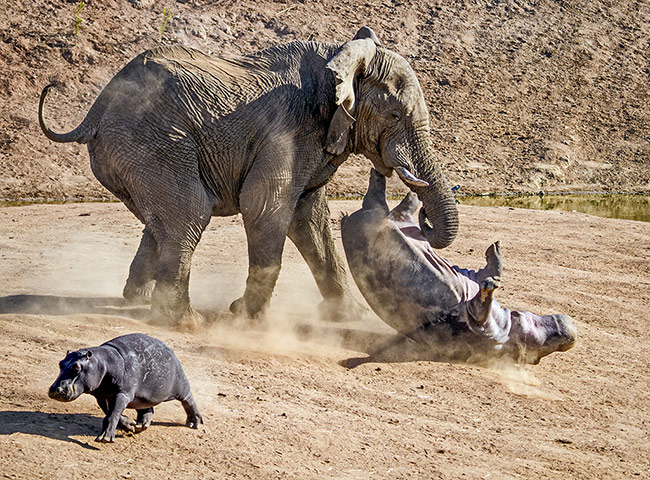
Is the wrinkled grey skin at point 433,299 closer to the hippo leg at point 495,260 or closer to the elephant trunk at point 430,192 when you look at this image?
the hippo leg at point 495,260

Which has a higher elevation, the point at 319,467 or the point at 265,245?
the point at 265,245

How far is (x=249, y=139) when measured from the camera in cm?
854

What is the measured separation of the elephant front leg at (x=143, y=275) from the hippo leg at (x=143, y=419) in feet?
11.2

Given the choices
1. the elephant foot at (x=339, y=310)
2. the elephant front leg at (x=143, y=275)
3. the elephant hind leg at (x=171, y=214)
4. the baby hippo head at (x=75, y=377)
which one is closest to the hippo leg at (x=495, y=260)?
the elephant foot at (x=339, y=310)

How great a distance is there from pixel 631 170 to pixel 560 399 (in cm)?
1296

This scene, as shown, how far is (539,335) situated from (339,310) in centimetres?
198

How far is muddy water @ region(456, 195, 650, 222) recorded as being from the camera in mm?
16391

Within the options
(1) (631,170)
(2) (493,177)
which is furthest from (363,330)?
(1) (631,170)

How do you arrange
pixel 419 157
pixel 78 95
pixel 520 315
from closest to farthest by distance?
pixel 520 315 < pixel 419 157 < pixel 78 95

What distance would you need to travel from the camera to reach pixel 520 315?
8.05m

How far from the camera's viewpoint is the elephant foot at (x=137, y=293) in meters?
9.10

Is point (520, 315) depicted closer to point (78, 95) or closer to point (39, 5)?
point (78, 95)

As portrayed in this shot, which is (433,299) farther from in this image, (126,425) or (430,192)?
(126,425)

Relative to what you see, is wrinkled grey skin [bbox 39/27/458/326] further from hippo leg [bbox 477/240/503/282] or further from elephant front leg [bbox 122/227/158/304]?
hippo leg [bbox 477/240/503/282]
